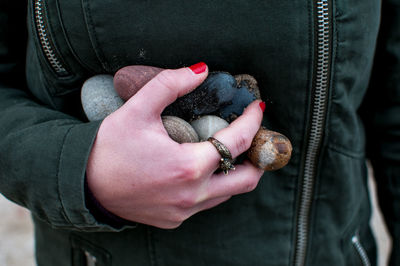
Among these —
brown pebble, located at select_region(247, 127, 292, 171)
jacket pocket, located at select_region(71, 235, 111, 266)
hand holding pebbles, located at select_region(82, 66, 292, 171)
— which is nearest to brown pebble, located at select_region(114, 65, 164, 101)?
hand holding pebbles, located at select_region(82, 66, 292, 171)

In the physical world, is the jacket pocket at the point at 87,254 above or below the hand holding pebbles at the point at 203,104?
below

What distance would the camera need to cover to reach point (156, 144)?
580 mm

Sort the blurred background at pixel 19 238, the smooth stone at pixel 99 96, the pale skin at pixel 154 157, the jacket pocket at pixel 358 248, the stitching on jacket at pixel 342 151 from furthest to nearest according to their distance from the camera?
the blurred background at pixel 19 238
the jacket pocket at pixel 358 248
the stitching on jacket at pixel 342 151
the smooth stone at pixel 99 96
the pale skin at pixel 154 157

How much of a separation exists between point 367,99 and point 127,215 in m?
0.89

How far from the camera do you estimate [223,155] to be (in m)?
0.61

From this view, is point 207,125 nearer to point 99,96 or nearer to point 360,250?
point 99,96

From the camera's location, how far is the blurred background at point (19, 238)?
2082mm

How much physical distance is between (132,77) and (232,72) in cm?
22

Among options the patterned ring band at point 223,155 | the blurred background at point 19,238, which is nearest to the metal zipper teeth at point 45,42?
the patterned ring band at point 223,155

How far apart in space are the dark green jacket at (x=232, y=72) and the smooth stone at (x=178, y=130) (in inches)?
5.0

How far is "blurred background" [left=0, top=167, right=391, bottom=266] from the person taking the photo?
2.08 metres

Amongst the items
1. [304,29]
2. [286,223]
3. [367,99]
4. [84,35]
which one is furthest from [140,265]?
[367,99]

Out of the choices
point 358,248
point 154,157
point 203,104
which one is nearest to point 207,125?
point 203,104

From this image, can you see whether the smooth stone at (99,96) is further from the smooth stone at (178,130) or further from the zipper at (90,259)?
the zipper at (90,259)
